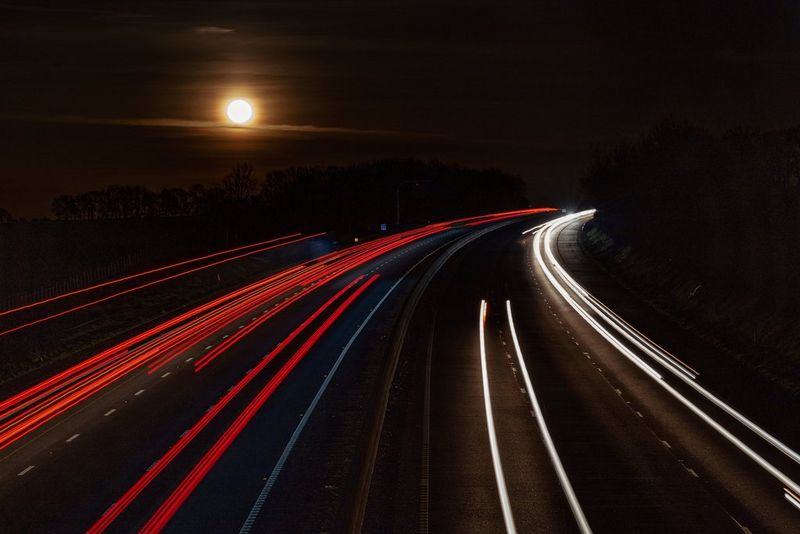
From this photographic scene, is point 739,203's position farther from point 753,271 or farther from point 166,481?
point 166,481

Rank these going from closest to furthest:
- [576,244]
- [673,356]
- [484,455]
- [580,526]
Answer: [580,526], [484,455], [673,356], [576,244]

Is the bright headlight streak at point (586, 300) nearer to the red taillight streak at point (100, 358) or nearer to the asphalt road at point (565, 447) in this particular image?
the asphalt road at point (565, 447)

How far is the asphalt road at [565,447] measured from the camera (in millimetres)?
16188

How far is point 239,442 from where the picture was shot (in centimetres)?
2102

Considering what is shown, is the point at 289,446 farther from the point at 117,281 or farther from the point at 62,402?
the point at 117,281

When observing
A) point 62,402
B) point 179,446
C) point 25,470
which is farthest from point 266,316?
point 25,470

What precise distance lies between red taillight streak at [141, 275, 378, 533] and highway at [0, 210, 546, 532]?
0.15 ft

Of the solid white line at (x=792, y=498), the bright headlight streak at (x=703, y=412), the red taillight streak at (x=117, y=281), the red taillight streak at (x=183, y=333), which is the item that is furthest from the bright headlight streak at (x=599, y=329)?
the red taillight streak at (x=117, y=281)

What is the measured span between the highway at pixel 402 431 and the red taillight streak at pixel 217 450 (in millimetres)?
69

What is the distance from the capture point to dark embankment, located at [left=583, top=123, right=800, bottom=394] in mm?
33062

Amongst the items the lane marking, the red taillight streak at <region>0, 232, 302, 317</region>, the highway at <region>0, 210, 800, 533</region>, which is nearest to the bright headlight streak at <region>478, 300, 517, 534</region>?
the highway at <region>0, 210, 800, 533</region>

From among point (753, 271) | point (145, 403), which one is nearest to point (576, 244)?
point (753, 271)

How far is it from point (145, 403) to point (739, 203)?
38.0m

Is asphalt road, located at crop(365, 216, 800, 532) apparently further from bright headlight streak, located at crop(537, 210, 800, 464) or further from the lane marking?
the lane marking
